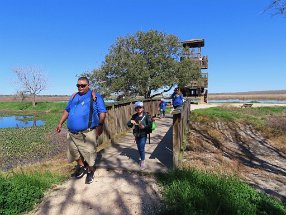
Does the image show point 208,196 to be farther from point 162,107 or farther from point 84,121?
point 162,107

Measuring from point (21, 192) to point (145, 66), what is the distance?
26319 mm

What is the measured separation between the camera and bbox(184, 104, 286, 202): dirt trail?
6.90 meters

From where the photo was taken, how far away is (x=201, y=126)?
14.2 metres

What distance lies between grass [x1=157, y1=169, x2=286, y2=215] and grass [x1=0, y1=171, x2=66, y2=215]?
219 cm

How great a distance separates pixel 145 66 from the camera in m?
30.1

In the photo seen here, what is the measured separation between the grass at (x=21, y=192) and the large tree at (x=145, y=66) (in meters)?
24.4

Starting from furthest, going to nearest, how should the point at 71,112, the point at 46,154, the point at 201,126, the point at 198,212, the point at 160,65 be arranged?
1. the point at 160,65
2. the point at 201,126
3. the point at 46,154
4. the point at 71,112
5. the point at 198,212

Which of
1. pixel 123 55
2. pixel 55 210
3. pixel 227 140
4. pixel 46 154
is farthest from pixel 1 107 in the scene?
pixel 55 210

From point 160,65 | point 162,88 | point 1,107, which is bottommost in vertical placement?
point 1,107

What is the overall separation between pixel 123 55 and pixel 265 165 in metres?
24.0

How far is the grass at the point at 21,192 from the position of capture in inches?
169

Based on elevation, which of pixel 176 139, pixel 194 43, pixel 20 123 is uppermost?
pixel 194 43

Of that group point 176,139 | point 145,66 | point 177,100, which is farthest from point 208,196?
point 145,66

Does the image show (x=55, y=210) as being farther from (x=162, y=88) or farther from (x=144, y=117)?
(x=162, y=88)
